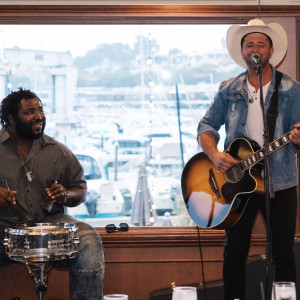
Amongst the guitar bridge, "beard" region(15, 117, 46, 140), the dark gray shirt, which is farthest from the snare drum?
the guitar bridge

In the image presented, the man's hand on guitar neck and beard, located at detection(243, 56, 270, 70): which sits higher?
beard, located at detection(243, 56, 270, 70)

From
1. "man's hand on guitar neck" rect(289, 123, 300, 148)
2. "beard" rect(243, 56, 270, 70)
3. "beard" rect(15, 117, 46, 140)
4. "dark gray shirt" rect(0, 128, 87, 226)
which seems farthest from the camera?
"beard" rect(15, 117, 46, 140)

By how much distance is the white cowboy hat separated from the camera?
13.5 feet

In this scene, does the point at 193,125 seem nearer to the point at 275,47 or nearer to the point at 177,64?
the point at 177,64

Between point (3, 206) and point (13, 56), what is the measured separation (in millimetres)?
1755

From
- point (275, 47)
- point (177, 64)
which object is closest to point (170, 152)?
point (177, 64)

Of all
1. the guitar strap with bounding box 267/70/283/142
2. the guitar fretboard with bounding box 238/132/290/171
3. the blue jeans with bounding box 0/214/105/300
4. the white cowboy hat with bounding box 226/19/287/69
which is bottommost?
the blue jeans with bounding box 0/214/105/300

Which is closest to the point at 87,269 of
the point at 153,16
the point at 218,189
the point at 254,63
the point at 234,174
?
the point at 218,189

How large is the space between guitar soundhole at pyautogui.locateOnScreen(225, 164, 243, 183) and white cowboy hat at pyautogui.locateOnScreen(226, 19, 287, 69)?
0.78m

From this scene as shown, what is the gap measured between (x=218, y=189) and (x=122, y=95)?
1.60 meters

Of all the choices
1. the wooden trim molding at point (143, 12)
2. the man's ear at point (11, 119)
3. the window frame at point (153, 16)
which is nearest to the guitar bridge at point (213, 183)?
the window frame at point (153, 16)

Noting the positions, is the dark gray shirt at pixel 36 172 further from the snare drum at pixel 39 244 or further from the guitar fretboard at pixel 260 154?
the guitar fretboard at pixel 260 154

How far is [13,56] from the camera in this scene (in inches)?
210

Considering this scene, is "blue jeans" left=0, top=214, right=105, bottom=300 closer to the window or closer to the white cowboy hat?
the window
